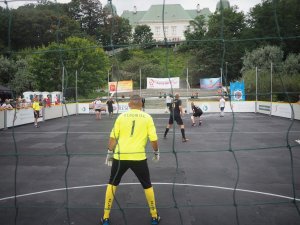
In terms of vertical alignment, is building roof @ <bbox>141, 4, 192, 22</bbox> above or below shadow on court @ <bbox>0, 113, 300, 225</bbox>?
above

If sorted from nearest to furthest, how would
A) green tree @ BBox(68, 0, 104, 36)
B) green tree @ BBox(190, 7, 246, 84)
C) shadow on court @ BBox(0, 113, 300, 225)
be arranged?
shadow on court @ BBox(0, 113, 300, 225) → green tree @ BBox(68, 0, 104, 36) → green tree @ BBox(190, 7, 246, 84)

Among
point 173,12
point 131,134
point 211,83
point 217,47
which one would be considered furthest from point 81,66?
point 173,12

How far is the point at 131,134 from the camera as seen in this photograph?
4.06 m

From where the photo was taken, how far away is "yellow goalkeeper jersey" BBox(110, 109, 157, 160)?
4.02m

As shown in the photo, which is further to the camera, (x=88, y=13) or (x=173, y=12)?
(x=173, y=12)

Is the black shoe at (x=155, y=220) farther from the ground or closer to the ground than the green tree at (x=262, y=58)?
closer to the ground

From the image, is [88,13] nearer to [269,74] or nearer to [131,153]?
[131,153]

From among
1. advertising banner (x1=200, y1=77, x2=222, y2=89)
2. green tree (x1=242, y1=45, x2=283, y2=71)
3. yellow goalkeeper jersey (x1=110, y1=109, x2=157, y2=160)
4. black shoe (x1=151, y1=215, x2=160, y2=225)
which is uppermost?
green tree (x1=242, y1=45, x2=283, y2=71)

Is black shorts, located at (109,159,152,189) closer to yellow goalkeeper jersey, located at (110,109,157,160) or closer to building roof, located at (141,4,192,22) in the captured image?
yellow goalkeeper jersey, located at (110,109,157,160)

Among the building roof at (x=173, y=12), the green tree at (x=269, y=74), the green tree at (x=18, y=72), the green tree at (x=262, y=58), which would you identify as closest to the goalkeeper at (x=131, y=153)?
the green tree at (x=269, y=74)

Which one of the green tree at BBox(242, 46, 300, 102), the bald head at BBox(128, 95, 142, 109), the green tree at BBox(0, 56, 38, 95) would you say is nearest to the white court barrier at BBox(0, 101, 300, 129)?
the green tree at BBox(242, 46, 300, 102)

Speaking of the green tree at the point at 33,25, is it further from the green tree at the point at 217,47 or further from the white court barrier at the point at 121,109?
the green tree at the point at 217,47

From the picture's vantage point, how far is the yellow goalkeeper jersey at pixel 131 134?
4.02m

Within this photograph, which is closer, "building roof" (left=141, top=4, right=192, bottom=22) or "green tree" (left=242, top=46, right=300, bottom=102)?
"green tree" (left=242, top=46, right=300, bottom=102)
